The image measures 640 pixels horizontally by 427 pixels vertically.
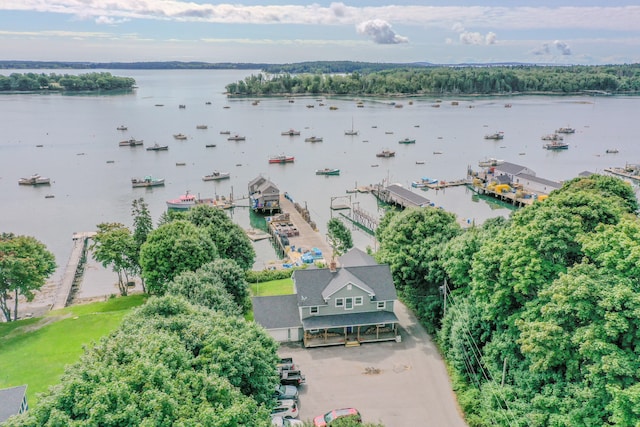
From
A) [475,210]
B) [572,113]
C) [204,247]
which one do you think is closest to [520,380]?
[204,247]

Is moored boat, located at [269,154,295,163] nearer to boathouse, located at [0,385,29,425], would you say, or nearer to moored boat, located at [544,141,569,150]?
moored boat, located at [544,141,569,150]

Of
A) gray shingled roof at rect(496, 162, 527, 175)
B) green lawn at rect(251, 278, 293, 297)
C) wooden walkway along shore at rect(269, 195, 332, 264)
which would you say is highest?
gray shingled roof at rect(496, 162, 527, 175)

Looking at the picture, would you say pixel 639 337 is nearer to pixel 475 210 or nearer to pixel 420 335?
pixel 420 335

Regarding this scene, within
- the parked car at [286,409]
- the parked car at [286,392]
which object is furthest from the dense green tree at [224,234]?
the parked car at [286,409]

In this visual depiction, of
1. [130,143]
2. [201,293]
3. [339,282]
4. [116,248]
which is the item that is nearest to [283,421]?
[201,293]

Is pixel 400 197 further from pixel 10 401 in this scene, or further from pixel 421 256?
pixel 10 401

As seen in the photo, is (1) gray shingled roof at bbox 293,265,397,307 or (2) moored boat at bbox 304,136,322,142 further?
(2) moored boat at bbox 304,136,322,142

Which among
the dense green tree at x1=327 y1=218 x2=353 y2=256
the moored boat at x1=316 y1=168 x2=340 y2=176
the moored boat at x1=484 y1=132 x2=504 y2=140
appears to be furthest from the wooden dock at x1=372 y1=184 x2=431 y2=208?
the moored boat at x1=484 y1=132 x2=504 y2=140

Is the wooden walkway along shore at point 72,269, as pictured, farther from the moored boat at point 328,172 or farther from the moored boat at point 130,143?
the moored boat at point 130,143
